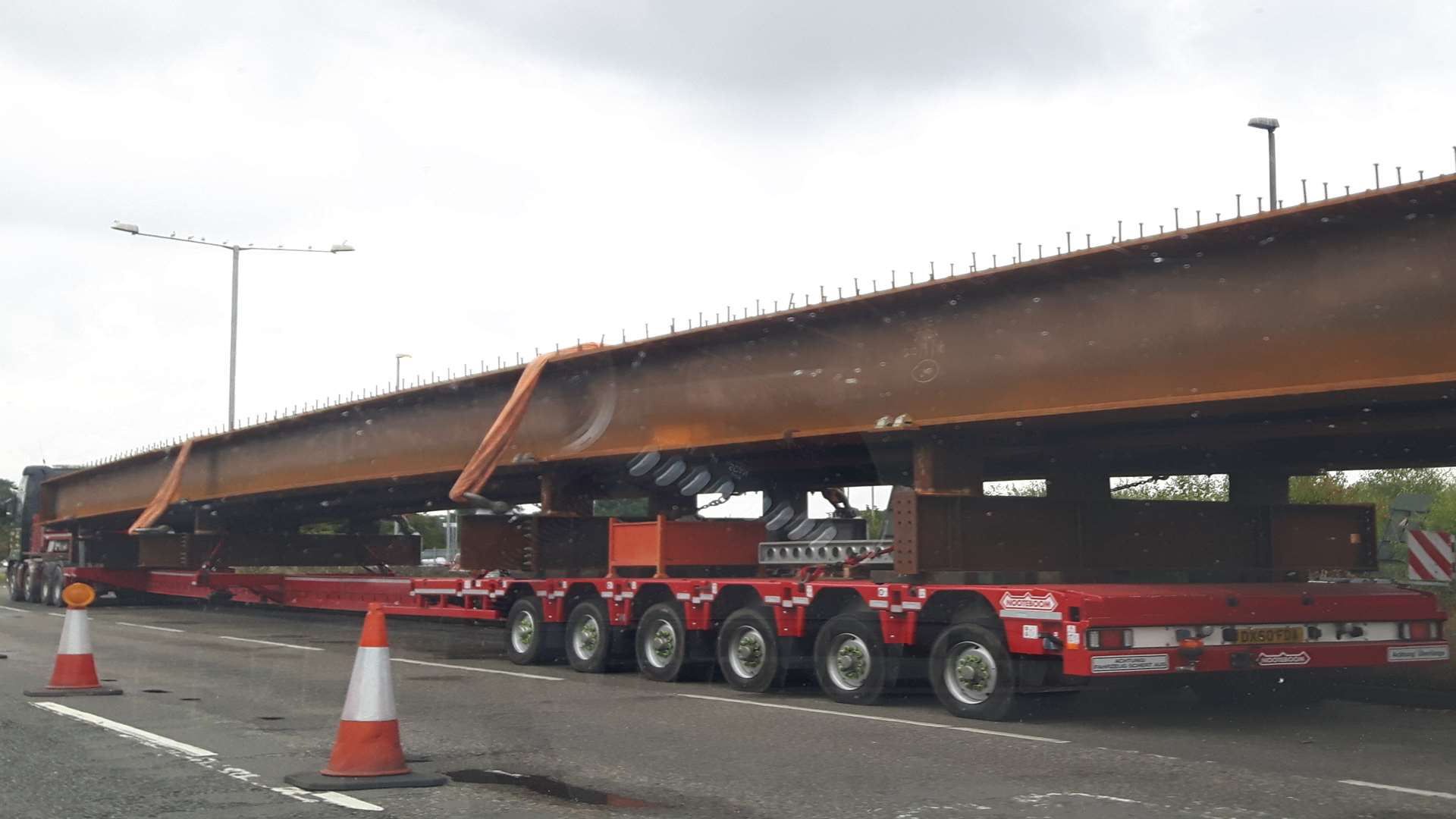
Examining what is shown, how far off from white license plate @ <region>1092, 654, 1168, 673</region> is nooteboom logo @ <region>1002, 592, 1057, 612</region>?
523 millimetres

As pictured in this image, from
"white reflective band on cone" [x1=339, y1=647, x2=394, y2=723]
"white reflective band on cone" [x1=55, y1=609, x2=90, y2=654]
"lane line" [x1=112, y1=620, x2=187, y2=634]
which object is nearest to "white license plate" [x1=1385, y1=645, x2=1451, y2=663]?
"white reflective band on cone" [x1=339, y1=647, x2=394, y2=723]

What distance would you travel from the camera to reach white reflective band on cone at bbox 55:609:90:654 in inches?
522

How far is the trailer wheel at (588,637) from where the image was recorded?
1650cm

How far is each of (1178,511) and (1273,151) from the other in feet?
29.0

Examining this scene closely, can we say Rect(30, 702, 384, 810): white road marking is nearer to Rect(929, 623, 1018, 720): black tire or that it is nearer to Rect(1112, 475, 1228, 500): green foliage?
Rect(929, 623, 1018, 720): black tire

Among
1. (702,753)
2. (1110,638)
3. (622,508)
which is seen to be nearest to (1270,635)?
(1110,638)

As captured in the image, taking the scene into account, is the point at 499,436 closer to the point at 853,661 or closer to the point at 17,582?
the point at 853,661

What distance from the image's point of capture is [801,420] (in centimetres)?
1530

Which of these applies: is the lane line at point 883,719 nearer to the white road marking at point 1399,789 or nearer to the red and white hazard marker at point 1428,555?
the white road marking at point 1399,789

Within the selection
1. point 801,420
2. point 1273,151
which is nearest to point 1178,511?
point 801,420

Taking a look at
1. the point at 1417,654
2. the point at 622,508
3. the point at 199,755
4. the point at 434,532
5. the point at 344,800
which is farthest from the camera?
the point at 434,532

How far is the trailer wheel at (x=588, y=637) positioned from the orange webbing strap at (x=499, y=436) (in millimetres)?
2974

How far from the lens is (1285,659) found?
11.7 metres

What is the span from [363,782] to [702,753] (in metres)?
2.38
